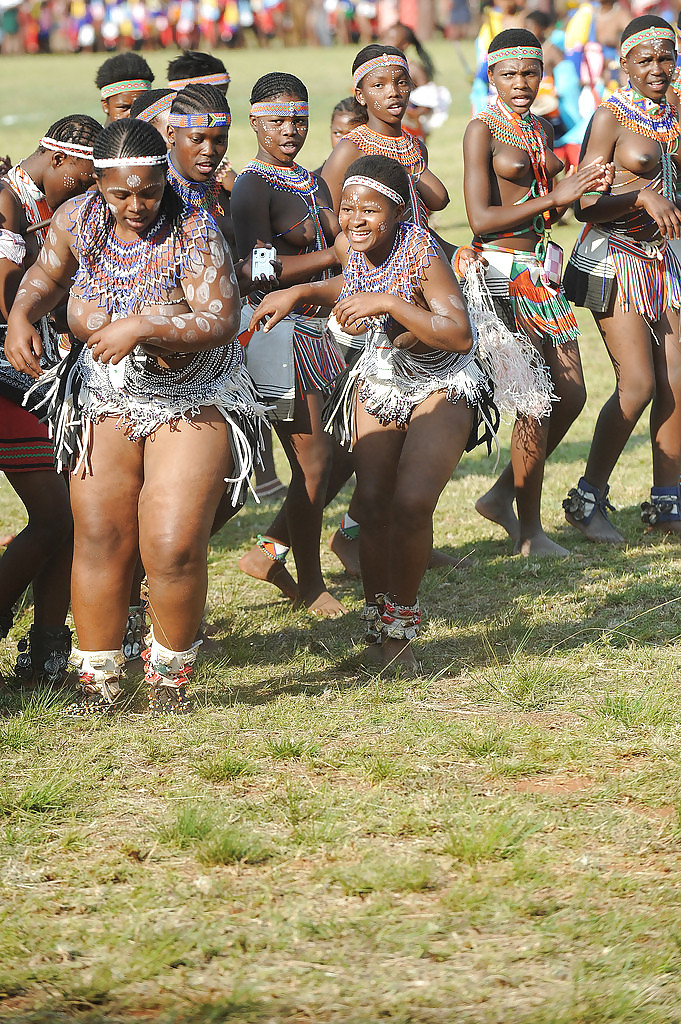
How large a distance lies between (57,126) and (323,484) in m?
1.86

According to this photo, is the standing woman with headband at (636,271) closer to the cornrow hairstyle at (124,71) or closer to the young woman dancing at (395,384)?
the young woman dancing at (395,384)

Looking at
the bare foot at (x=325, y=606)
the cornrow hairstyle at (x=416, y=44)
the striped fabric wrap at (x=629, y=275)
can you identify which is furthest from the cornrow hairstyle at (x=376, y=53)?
the cornrow hairstyle at (x=416, y=44)

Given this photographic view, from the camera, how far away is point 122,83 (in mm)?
6309

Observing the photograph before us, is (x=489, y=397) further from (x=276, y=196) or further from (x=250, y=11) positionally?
(x=250, y=11)

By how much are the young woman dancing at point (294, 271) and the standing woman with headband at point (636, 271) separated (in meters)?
1.46

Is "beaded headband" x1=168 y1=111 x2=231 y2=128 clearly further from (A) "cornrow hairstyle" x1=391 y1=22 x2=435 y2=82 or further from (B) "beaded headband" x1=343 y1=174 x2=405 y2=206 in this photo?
(A) "cornrow hairstyle" x1=391 y1=22 x2=435 y2=82

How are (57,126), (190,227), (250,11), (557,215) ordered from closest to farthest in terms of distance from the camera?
(190,227) < (57,126) < (557,215) < (250,11)

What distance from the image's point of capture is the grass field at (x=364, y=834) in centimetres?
290

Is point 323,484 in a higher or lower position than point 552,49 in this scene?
lower

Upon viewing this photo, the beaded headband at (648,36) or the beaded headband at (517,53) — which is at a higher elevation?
the beaded headband at (648,36)

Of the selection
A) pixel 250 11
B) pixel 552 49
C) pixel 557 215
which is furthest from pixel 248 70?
pixel 557 215

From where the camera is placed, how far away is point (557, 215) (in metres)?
6.27

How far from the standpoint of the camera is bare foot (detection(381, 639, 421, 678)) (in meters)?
4.95

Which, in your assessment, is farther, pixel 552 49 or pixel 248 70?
pixel 248 70
